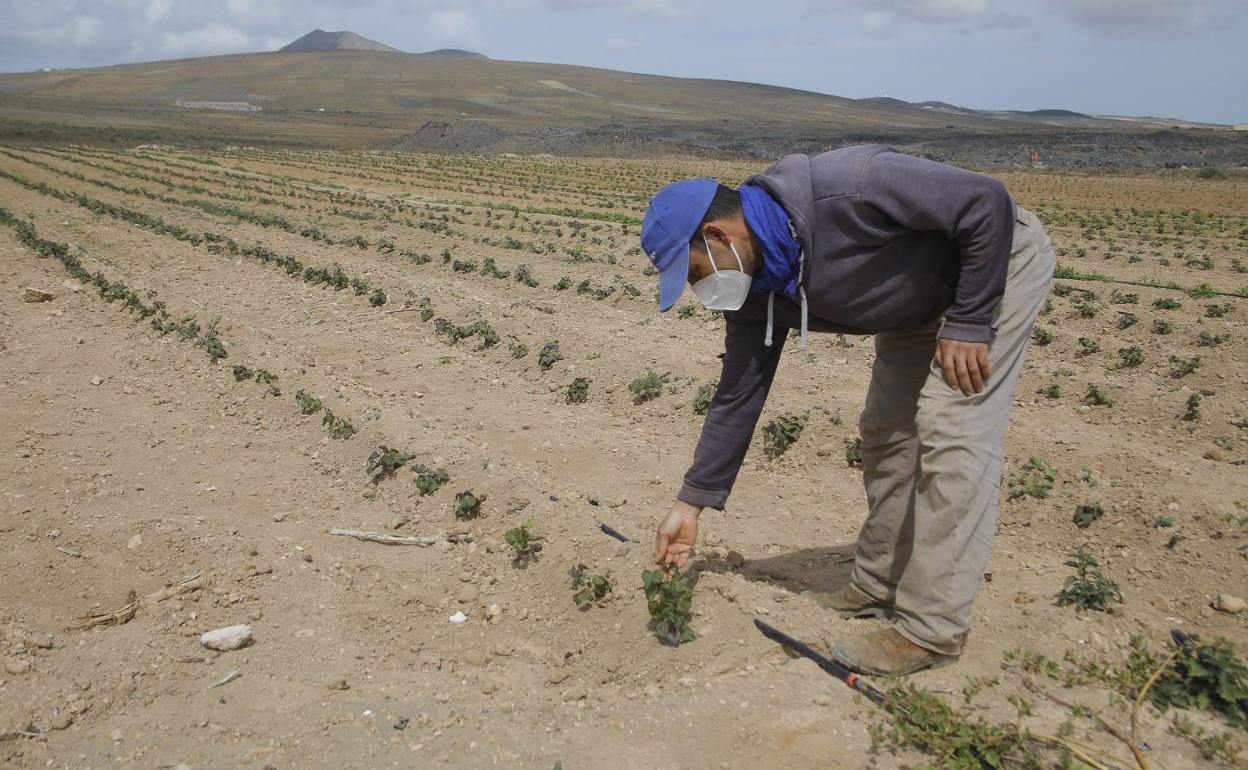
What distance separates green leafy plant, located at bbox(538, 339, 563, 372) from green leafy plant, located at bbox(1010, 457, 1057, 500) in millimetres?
3273

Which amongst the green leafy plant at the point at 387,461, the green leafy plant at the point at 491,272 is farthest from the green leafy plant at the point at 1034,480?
the green leafy plant at the point at 491,272

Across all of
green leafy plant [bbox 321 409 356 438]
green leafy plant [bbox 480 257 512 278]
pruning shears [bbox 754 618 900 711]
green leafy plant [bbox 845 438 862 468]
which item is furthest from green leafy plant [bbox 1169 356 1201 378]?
green leafy plant [bbox 480 257 512 278]

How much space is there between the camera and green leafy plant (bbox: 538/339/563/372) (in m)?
6.73

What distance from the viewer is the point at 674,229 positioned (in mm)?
2566

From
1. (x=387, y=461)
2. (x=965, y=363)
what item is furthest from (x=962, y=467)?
(x=387, y=461)

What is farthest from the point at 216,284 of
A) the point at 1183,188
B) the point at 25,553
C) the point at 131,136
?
the point at 131,136

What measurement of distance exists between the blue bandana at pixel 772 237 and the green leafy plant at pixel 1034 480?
2513 mm

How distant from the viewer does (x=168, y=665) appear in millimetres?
3311

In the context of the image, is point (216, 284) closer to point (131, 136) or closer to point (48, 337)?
point (48, 337)

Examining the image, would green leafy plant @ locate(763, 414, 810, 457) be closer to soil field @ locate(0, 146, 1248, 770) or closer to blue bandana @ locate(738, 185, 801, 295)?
soil field @ locate(0, 146, 1248, 770)

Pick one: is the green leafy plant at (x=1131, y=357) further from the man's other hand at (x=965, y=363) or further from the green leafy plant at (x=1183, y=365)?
the man's other hand at (x=965, y=363)

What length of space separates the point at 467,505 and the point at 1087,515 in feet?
9.47

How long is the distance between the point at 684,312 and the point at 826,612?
200 inches

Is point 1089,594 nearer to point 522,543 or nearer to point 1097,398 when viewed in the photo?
point 522,543
